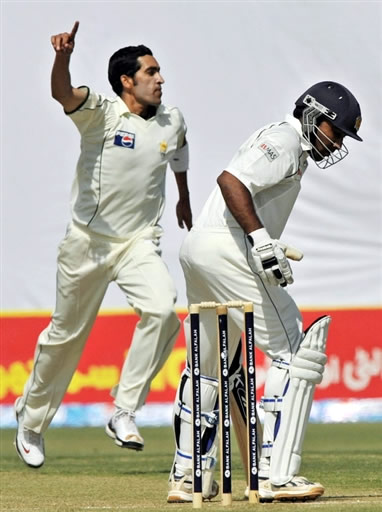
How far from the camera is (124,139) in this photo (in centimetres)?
571

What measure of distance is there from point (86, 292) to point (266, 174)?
179 cm

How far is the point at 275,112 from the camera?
9672 millimetres

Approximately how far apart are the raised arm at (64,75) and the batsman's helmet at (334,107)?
104 centimetres

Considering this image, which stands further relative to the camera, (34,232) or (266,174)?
(34,232)

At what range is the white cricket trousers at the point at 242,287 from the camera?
435cm

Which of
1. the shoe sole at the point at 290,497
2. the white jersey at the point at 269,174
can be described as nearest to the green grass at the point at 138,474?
the shoe sole at the point at 290,497

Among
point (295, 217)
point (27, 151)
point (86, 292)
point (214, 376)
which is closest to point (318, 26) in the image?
point (295, 217)

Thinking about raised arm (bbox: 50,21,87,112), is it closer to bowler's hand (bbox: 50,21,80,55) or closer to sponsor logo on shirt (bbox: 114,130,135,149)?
bowler's hand (bbox: 50,21,80,55)

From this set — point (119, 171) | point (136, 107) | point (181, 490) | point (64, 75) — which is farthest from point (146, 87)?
point (181, 490)

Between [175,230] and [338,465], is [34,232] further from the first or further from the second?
[338,465]

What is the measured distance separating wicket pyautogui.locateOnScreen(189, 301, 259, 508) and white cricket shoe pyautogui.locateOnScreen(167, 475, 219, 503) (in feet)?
1.09

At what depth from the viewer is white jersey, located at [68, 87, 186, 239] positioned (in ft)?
18.7

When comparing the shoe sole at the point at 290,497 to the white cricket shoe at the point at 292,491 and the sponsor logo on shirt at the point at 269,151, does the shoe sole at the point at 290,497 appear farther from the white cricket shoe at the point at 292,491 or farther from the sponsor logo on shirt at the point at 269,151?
the sponsor logo on shirt at the point at 269,151

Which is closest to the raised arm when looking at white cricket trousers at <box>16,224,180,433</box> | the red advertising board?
white cricket trousers at <box>16,224,180,433</box>
